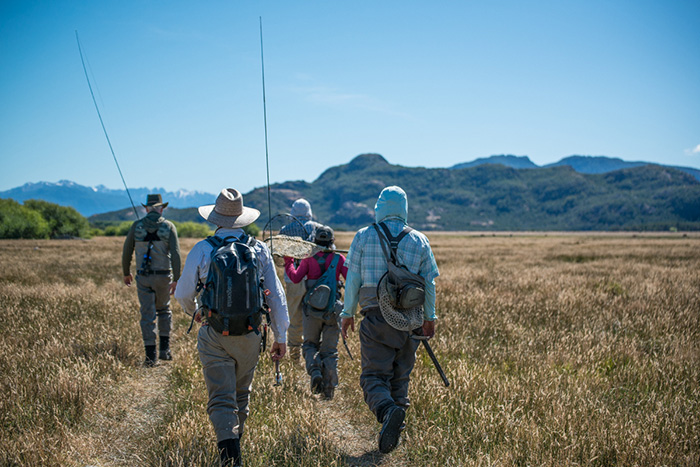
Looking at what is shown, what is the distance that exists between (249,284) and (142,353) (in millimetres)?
4262

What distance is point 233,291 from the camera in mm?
2947

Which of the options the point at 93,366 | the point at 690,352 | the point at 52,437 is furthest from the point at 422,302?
the point at 690,352

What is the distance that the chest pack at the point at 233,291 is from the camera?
2943 mm

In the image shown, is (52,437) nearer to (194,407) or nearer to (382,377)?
(194,407)

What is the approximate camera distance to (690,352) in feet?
18.6

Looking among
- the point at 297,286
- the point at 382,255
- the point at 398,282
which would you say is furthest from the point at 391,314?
the point at 297,286

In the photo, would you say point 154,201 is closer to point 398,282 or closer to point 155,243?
point 155,243

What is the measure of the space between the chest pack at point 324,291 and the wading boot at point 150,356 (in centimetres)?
240

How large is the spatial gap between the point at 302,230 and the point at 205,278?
2.61 metres

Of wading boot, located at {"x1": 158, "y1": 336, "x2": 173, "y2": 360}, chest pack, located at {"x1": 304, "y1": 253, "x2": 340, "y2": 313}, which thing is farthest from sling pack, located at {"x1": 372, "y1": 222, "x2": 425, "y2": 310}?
wading boot, located at {"x1": 158, "y1": 336, "x2": 173, "y2": 360}

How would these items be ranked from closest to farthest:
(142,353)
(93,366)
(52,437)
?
(52,437) → (93,366) → (142,353)

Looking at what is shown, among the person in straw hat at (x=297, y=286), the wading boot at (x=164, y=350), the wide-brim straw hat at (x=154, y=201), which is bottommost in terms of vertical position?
the wading boot at (x=164, y=350)

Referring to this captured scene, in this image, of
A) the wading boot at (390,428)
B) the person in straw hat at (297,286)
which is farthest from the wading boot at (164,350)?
the wading boot at (390,428)

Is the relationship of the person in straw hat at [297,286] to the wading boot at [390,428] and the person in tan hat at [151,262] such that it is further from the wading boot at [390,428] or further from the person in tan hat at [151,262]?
the wading boot at [390,428]
